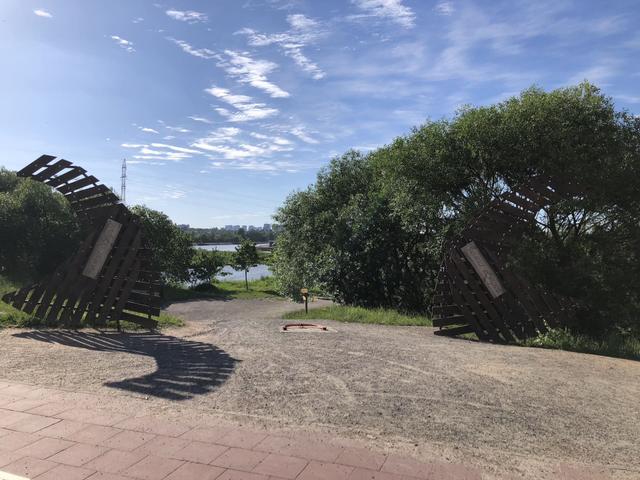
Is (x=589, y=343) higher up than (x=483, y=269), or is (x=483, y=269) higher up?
(x=483, y=269)

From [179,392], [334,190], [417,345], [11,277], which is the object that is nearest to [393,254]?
[334,190]

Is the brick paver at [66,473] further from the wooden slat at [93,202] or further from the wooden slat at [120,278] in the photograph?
the wooden slat at [93,202]

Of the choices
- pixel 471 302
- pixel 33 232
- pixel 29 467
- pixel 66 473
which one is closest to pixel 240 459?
pixel 66 473

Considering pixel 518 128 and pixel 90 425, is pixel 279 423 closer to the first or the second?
pixel 90 425

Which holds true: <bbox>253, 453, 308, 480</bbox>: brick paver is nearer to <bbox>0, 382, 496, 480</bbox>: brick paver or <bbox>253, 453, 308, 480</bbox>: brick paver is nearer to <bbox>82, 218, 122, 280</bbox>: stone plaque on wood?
<bbox>0, 382, 496, 480</bbox>: brick paver

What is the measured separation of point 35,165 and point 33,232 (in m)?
14.5

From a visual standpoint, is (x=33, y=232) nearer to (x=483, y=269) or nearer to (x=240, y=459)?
(x=483, y=269)

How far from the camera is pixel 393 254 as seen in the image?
16375 mm

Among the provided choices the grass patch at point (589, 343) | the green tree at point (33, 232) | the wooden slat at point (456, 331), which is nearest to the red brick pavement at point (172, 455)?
the grass patch at point (589, 343)

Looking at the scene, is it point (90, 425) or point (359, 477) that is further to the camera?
point (90, 425)

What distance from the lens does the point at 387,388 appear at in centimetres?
539

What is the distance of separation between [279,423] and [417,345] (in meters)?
4.77

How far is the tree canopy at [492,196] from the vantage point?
9.68m

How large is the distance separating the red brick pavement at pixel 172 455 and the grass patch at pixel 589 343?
6258 millimetres
